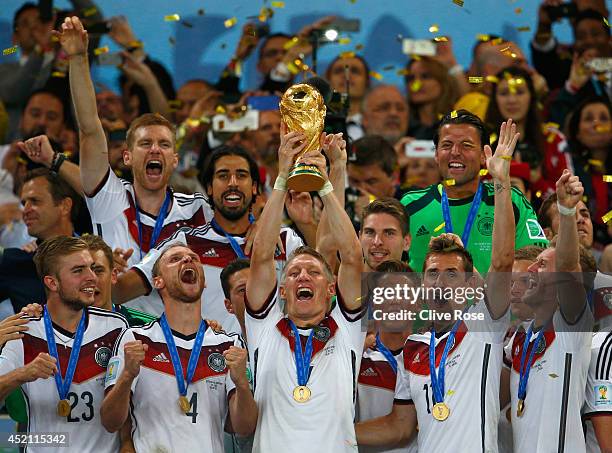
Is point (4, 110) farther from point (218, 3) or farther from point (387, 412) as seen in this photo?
point (387, 412)

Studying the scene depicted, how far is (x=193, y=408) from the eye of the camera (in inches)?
261

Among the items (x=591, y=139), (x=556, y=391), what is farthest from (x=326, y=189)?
(x=591, y=139)

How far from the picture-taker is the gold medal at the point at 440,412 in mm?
6598

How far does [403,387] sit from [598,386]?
3.21ft

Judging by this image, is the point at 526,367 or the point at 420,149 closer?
the point at 526,367

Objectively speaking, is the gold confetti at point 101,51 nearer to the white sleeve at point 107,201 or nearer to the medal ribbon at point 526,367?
the white sleeve at point 107,201

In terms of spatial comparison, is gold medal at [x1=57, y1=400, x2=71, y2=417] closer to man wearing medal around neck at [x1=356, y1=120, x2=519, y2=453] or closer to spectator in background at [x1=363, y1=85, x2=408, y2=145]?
man wearing medal around neck at [x1=356, y1=120, x2=519, y2=453]

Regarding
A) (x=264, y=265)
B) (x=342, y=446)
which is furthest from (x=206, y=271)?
(x=342, y=446)

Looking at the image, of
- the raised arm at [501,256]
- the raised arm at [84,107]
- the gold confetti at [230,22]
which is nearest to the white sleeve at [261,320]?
the raised arm at [501,256]

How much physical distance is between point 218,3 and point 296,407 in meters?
5.40

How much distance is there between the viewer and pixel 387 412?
6910 mm

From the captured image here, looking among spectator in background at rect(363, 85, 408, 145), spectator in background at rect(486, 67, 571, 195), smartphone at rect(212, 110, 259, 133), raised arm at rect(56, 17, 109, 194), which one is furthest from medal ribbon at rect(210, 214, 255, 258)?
spectator in background at rect(363, 85, 408, 145)

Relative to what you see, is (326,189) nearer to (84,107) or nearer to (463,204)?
(463,204)

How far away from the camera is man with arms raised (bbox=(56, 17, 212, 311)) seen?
305 inches
